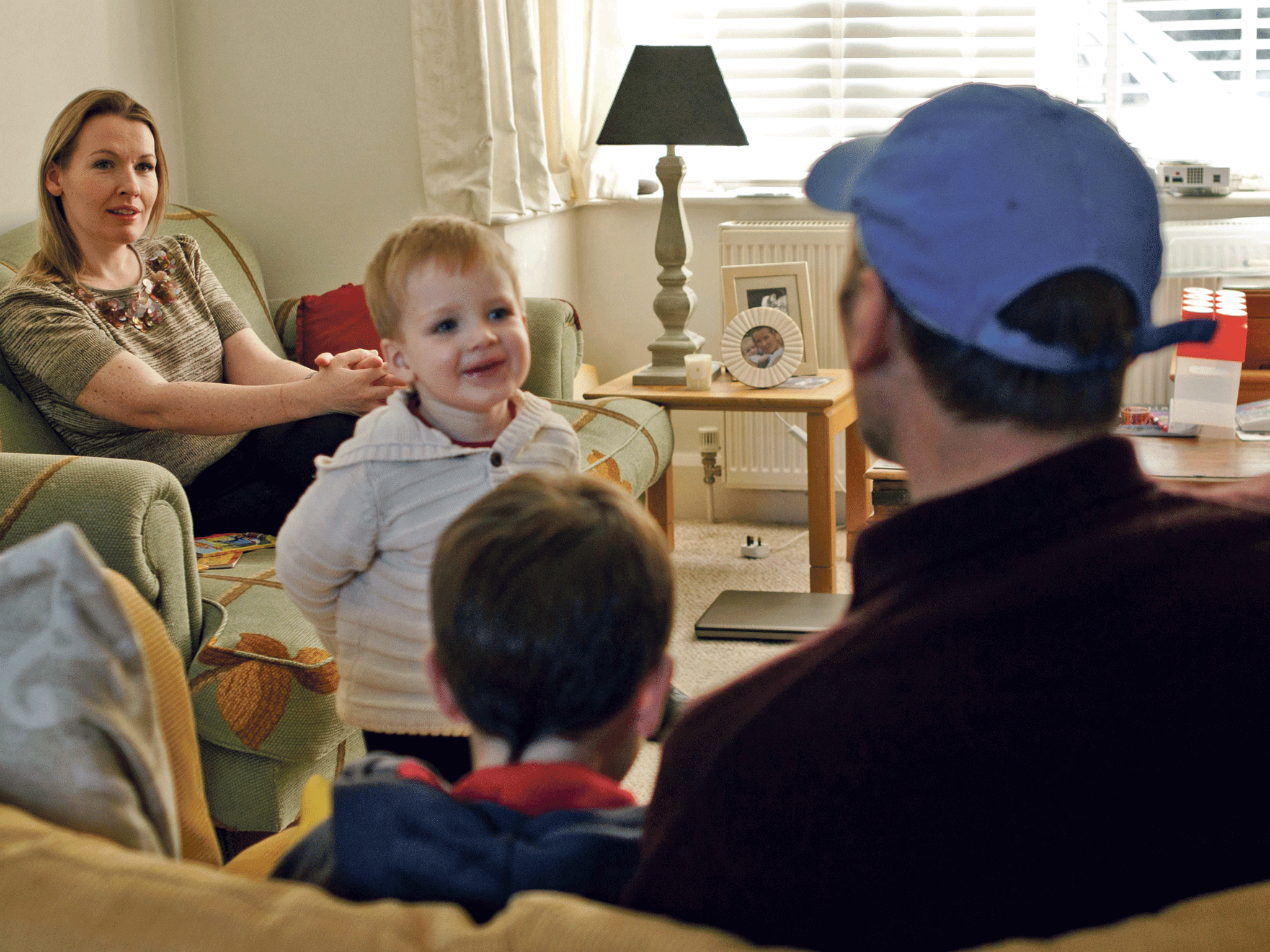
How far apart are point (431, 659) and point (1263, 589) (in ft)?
1.56

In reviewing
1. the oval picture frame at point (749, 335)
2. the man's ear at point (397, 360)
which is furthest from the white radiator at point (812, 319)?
the man's ear at point (397, 360)

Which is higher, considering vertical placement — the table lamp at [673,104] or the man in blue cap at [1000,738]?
the table lamp at [673,104]

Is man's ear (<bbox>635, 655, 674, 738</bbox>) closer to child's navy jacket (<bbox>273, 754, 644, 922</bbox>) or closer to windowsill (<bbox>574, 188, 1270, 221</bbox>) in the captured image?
child's navy jacket (<bbox>273, 754, 644, 922</bbox>)

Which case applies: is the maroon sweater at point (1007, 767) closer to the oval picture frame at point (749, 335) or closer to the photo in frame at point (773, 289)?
the oval picture frame at point (749, 335)

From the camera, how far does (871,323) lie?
0.74m

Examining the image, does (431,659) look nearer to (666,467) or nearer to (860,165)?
(860,165)

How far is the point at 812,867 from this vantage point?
0.58 m

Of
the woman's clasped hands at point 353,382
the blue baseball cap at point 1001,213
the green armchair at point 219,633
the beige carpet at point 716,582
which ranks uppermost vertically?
the blue baseball cap at point 1001,213

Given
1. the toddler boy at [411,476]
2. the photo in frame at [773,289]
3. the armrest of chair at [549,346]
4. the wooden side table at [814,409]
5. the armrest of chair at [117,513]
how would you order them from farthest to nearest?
the photo in frame at [773,289], the wooden side table at [814,409], the armrest of chair at [549,346], the armrest of chair at [117,513], the toddler boy at [411,476]

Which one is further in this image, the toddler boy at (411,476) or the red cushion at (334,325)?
the red cushion at (334,325)

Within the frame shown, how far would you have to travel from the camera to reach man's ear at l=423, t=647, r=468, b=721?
806 millimetres

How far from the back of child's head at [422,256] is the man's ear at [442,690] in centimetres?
69

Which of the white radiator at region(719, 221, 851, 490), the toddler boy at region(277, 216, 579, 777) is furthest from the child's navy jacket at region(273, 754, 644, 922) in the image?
the white radiator at region(719, 221, 851, 490)

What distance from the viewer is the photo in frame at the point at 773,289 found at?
3.26m
